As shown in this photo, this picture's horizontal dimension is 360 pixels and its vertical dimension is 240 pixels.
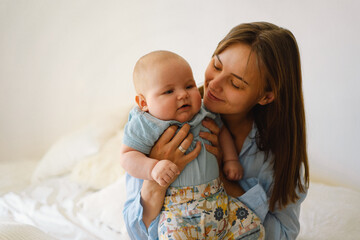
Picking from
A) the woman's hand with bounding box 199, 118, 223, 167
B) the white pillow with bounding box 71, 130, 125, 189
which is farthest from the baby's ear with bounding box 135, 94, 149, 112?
the white pillow with bounding box 71, 130, 125, 189

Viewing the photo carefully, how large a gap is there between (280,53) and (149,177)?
2.07 ft

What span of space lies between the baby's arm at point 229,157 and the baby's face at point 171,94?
22 cm

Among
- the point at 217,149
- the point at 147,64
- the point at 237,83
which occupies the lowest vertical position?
the point at 217,149

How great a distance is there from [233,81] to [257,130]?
276 mm

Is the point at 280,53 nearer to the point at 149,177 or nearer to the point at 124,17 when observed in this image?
the point at 149,177

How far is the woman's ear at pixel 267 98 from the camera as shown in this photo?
1.30 m

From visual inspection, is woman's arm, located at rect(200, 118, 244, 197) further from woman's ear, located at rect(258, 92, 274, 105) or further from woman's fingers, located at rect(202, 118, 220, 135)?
woman's ear, located at rect(258, 92, 274, 105)

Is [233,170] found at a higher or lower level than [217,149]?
lower

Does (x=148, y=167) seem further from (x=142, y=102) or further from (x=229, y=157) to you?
(x=229, y=157)

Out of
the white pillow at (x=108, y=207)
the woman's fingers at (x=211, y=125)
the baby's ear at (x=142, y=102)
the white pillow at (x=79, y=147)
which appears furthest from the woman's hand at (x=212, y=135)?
the white pillow at (x=79, y=147)

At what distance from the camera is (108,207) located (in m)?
1.80

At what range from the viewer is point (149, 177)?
112cm

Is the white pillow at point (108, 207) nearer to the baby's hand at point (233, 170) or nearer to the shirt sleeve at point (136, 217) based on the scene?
the shirt sleeve at point (136, 217)

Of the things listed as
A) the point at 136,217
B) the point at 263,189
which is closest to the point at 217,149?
the point at 263,189
